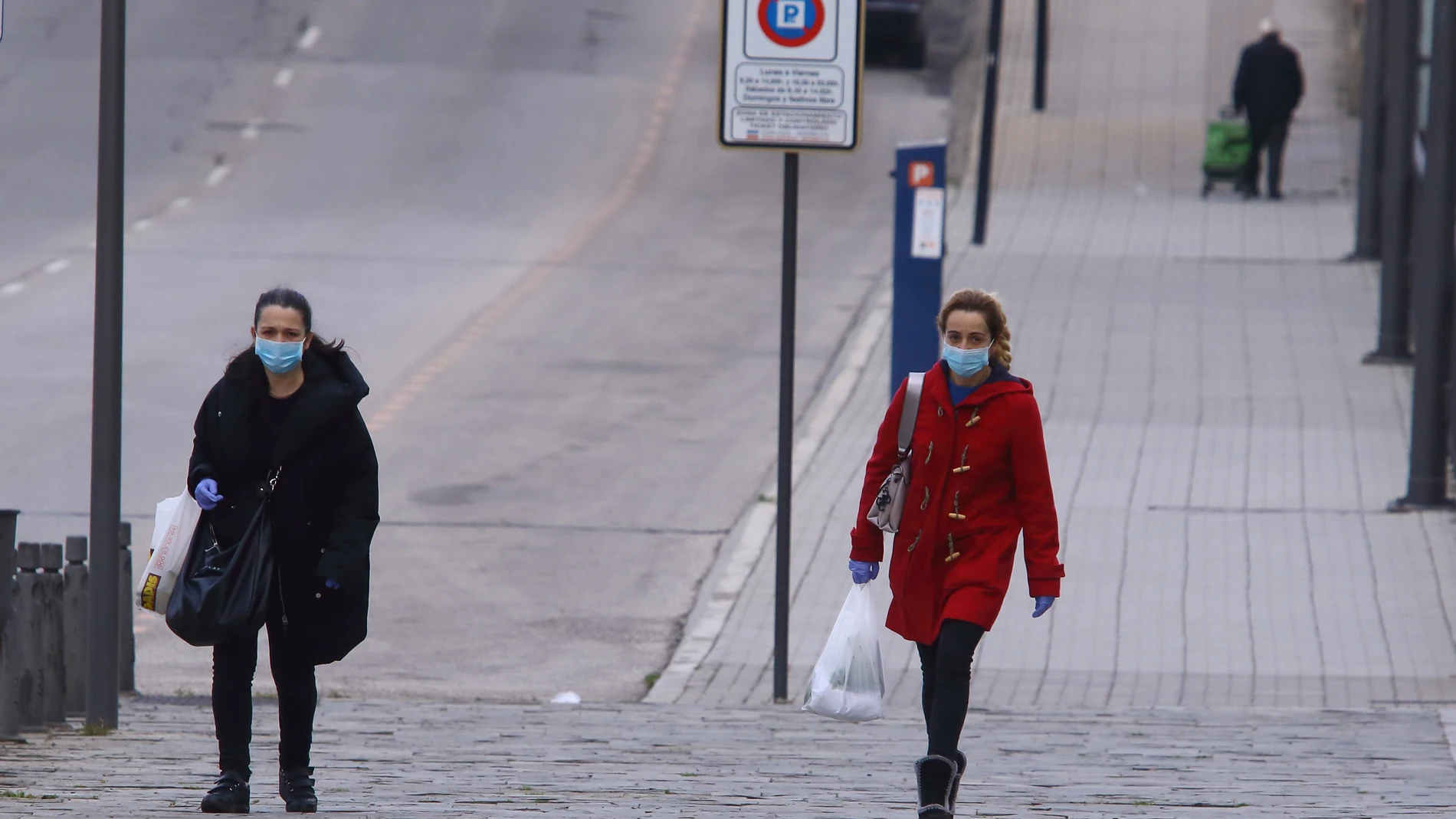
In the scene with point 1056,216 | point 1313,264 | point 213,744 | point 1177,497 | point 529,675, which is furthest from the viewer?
point 1056,216

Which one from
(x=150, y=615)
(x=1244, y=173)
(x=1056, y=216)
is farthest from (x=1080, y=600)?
(x=1244, y=173)

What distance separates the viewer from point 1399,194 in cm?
1745

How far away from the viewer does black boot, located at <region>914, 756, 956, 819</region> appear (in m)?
5.95

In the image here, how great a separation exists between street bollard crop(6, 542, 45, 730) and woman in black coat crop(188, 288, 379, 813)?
83.1 inches

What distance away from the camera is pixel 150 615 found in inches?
442

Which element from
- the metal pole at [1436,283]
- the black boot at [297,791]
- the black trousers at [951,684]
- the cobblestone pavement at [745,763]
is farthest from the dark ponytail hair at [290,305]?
the metal pole at [1436,283]

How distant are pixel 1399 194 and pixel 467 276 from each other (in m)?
8.61

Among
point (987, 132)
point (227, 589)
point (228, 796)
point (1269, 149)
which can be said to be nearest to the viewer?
point (227, 589)

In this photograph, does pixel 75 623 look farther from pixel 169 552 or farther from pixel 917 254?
pixel 917 254

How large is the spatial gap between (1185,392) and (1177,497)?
9.96 feet

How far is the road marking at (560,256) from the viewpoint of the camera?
16.0m

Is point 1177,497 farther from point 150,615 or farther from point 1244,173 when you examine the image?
point 1244,173

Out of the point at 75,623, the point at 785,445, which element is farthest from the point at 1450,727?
the point at 75,623

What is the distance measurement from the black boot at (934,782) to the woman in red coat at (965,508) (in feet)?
0.21
